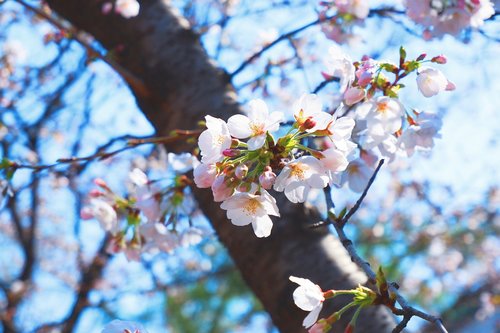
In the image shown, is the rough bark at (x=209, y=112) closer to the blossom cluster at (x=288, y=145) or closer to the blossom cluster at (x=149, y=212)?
the blossom cluster at (x=149, y=212)

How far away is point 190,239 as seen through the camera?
4.90ft

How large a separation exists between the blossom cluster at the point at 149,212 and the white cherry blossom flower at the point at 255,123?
16.9 inches

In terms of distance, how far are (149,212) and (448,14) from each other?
36.2 inches

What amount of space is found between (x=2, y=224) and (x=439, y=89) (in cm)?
666

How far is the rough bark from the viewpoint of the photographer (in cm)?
127

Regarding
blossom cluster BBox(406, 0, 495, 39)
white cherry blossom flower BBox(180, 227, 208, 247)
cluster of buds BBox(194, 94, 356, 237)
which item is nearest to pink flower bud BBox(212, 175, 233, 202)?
cluster of buds BBox(194, 94, 356, 237)

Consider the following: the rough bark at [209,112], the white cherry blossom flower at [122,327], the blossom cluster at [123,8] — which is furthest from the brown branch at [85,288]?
the white cherry blossom flower at [122,327]

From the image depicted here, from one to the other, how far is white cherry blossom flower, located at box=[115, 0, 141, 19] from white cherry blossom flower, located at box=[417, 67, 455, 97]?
1.10 m

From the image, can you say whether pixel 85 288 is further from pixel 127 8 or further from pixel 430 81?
pixel 430 81

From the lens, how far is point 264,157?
2.88 ft

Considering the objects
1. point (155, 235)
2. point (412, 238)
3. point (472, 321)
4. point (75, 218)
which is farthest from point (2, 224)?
point (472, 321)

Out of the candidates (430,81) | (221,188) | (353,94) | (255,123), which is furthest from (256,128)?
(430,81)

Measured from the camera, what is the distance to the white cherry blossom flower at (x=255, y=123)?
0.84m

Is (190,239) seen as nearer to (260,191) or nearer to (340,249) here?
(340,249)
